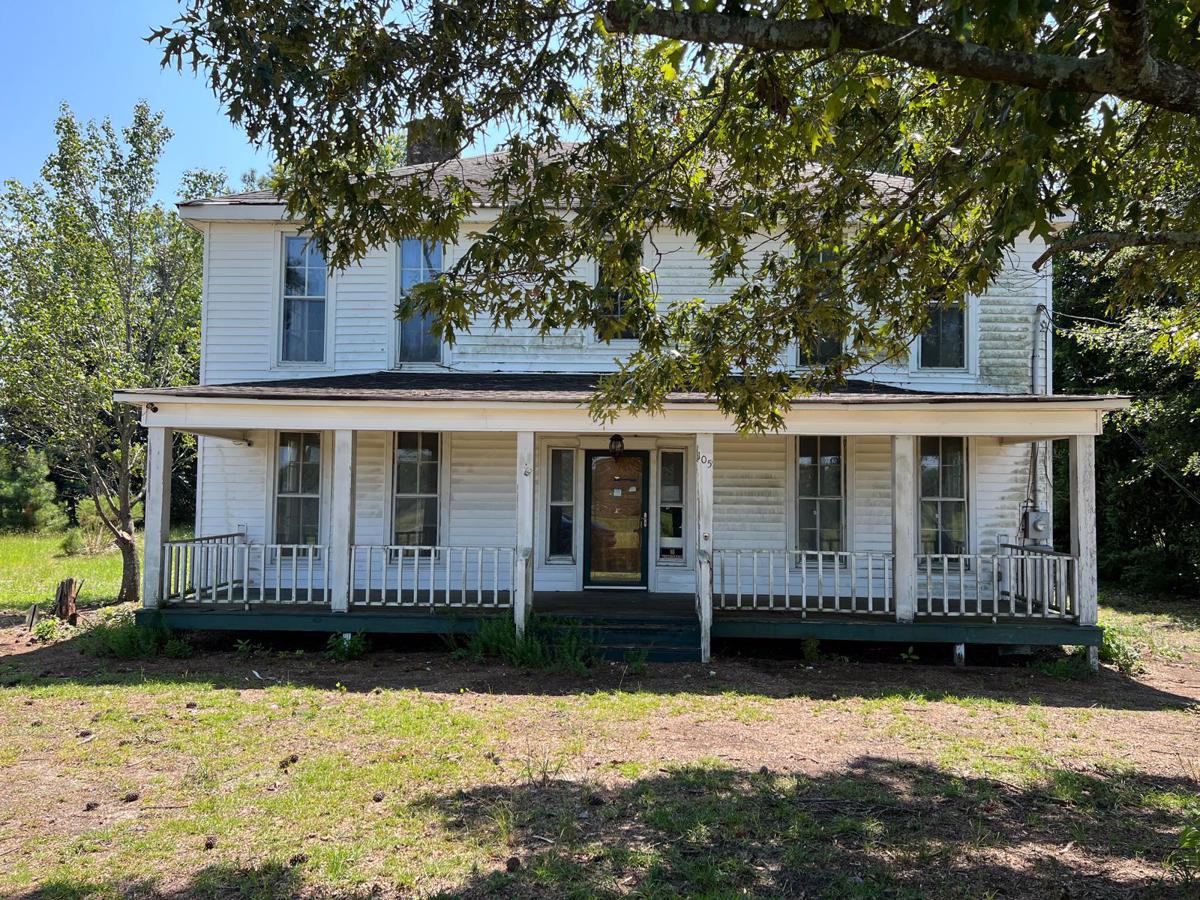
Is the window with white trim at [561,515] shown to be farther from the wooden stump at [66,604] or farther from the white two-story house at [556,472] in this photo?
the wooden stump at [66,604]

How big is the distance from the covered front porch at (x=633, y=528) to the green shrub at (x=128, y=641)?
0.96 ft

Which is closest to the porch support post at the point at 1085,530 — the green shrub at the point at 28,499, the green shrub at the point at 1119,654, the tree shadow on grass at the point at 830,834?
the green shrub at the point at 1119,654

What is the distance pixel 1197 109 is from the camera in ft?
12.3

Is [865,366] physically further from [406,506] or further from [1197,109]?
[1197,109]

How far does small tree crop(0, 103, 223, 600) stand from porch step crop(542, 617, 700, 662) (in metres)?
9.48

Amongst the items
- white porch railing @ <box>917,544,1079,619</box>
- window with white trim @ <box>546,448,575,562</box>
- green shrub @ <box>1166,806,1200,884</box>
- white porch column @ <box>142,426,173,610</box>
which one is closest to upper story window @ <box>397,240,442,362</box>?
window with white trim @ <box>546,448,575,562</box>

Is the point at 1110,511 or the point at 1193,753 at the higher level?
the point at 1110,511


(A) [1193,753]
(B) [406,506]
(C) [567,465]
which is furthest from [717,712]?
(B) [406,506]

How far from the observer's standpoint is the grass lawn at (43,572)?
15.6 m

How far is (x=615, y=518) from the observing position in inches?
493

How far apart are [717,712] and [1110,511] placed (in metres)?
16.6

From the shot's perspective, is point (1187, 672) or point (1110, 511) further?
point (1110, 511)

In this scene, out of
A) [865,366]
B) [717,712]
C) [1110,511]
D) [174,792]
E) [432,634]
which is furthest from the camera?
[1110,511]

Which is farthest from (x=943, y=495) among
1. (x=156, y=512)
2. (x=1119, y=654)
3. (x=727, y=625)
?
(x=156, y=512)
